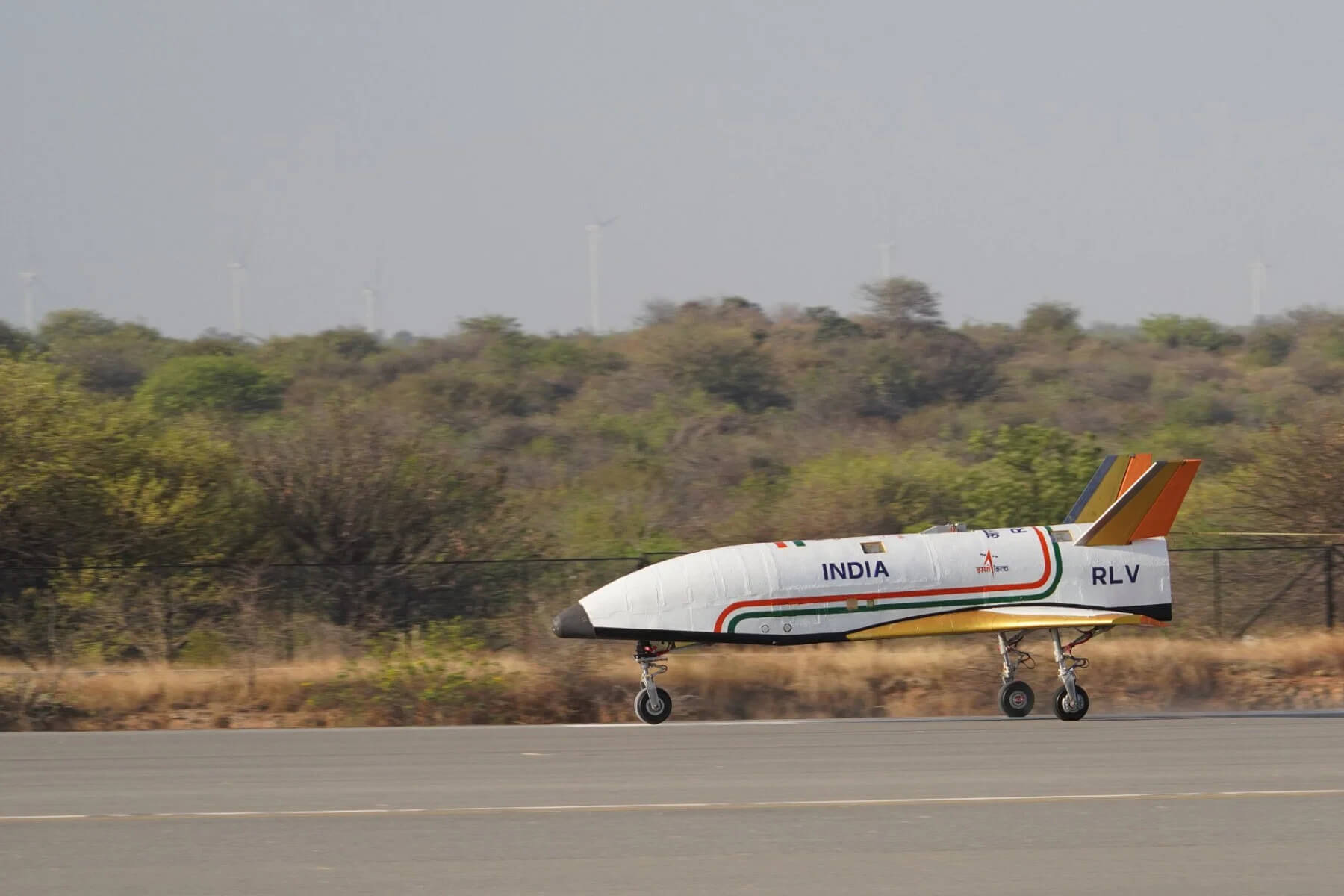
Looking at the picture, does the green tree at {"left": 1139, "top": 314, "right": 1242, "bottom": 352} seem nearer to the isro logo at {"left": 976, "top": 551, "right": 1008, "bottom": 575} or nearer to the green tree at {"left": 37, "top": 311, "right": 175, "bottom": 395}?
the green tree at {"left": 37, "top": 311, "right": 175, "bottom": 395}

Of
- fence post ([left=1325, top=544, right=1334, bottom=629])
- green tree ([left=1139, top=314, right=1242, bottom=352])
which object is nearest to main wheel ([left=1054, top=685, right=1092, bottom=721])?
fence post ([left=1325, top=544, right=1334, bottom=629])

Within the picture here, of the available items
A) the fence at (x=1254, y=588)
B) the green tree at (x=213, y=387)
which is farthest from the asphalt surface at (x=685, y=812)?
the green tree at (x=213, y=387)

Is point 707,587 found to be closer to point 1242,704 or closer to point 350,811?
point 350,811

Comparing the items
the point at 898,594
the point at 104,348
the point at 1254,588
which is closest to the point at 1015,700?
the point at 898,594

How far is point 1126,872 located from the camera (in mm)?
8891

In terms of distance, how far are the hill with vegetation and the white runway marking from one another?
912 centimetres

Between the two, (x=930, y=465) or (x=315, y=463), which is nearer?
(x=315, y=463)

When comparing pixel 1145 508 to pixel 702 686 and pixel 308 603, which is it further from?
pixel 308 603

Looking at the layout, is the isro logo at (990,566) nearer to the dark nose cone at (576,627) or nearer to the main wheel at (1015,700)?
the main wheel at (1015,700)

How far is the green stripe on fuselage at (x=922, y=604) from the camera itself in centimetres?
1609

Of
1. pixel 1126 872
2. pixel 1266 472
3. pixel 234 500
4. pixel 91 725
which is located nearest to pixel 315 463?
pixel 234 500

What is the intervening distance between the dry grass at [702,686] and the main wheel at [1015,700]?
5.82 ft

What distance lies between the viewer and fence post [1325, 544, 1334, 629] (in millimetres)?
22481

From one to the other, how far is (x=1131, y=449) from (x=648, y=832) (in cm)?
3637
